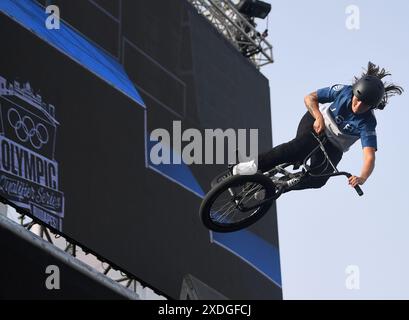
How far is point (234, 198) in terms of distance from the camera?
11531 mm

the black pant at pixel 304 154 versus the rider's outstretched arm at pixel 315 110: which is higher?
the rider's outstretched arm at pixel 315 110

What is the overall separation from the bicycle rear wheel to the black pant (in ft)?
0.87

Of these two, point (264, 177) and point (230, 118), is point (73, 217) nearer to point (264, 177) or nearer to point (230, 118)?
point (264, 177)

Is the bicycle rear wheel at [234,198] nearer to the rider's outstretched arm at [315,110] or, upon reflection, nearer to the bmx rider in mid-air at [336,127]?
the bmx rider in mid-air at [336,127]

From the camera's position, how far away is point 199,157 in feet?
56.5

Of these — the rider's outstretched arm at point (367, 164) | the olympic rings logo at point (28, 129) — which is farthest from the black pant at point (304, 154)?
the olympic rings logo at point (28, 129)

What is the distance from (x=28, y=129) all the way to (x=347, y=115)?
4.62m

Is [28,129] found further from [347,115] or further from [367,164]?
[367,164]

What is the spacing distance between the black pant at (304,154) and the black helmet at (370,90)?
2.68ft

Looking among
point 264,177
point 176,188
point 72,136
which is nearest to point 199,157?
point 176,188


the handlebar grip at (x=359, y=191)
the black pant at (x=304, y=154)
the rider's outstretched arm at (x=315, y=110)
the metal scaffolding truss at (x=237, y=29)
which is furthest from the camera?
the metal scaffolding truss at (x=237, y=29)

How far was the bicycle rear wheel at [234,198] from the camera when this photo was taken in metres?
11.2

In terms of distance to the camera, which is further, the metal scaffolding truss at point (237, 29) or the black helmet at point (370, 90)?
the metal scaffolding truss at point (237, 29)

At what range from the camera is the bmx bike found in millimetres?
→ 11297
